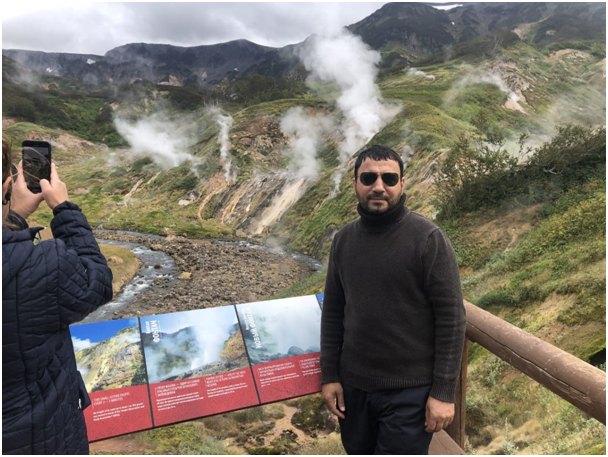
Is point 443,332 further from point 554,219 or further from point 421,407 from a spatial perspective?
point 554,219

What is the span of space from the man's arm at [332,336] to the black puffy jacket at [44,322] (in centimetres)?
142

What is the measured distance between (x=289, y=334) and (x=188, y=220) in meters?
34.2

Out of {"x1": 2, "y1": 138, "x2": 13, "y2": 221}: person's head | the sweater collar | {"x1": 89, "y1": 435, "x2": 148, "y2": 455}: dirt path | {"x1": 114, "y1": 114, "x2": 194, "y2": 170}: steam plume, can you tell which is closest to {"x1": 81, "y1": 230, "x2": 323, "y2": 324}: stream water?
{"x1": 89, "y1": 435, "x2": 148, "y2": 455}: dirt path

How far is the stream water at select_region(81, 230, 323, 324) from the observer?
16.7 meters

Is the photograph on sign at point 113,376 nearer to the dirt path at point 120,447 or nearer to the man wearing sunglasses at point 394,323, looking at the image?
the man wearing sunglasses at point 394,323

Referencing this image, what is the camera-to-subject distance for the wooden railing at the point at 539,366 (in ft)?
6.48

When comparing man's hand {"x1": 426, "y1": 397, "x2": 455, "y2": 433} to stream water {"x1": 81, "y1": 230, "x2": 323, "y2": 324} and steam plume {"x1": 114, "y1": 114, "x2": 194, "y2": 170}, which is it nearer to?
stream water {"x1": 81, "y1": 230, "x2": 323, "y2": 324}

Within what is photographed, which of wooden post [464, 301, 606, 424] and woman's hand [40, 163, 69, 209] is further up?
woman's hand [40, 163, 69, 209]

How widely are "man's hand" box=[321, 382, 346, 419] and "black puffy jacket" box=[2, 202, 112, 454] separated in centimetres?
146

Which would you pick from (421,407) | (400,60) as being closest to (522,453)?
(421,407)

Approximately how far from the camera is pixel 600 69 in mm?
58000

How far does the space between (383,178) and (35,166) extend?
1.89 m

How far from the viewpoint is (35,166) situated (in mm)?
1957

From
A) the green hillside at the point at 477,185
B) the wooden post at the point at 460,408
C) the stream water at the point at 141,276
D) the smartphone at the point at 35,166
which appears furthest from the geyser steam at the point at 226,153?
the smartphone at the point at 35,166
